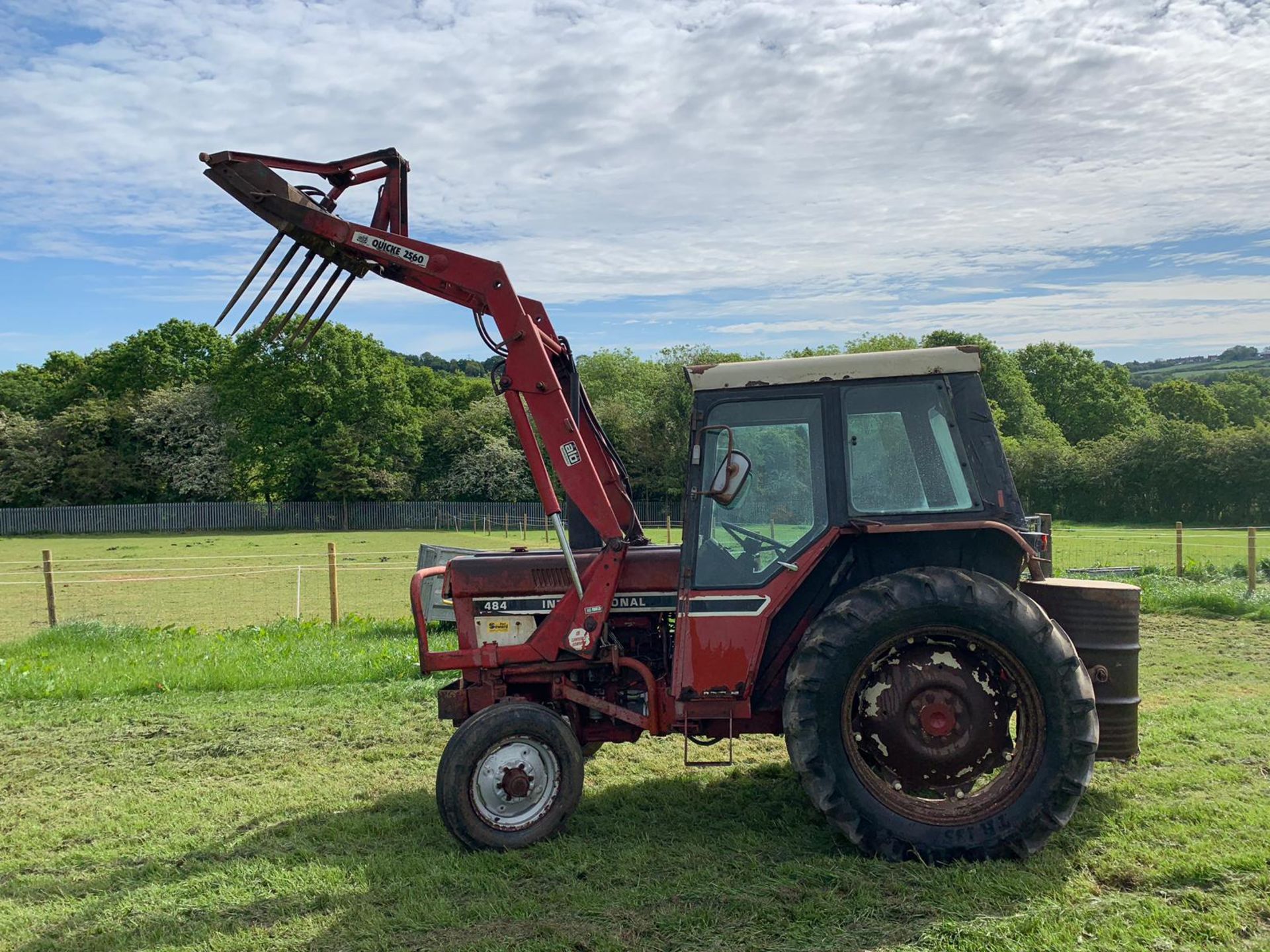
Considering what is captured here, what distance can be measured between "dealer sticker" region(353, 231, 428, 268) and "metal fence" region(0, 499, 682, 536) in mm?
46493

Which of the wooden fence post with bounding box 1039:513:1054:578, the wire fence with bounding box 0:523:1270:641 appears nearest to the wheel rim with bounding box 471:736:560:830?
the wooden fence post with bounding box 1039:513:1054:578

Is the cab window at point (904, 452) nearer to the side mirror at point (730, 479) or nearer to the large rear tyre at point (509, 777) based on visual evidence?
the side mirror at point (730, 479)

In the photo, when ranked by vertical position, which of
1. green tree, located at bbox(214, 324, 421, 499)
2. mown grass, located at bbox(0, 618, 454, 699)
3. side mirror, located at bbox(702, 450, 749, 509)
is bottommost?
mown grass, located at bbox(0, 618, 454, 699)

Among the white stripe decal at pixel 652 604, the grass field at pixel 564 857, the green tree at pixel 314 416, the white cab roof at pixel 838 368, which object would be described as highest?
the green tree at pixel 314 416

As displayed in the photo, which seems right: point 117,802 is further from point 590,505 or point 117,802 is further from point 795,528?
point 795,528

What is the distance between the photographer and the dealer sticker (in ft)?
16.6

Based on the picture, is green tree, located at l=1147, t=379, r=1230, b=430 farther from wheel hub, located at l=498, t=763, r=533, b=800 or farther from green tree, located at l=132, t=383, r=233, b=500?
wheel hub, located at l=498, t=763, r=533, b=800

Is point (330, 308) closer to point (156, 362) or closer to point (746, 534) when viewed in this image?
point (746, 534)

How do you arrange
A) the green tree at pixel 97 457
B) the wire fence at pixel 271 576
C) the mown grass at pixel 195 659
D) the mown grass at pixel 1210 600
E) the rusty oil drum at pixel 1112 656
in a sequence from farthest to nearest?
the green tree at pixel 97 457 < the wire fence at pixel 271 576 < the mown grass at pixel 1210 600 < the mown grass at pixel 195 659 < the rusty oil drum at pixel 1112 656

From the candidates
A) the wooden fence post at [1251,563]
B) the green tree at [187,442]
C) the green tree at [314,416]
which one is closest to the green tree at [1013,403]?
the green tree at [314,416]

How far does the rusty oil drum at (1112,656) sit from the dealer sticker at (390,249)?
3.80m

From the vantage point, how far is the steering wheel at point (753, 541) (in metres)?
4.79

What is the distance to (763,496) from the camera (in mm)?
4832

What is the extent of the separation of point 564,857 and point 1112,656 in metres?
2.89
